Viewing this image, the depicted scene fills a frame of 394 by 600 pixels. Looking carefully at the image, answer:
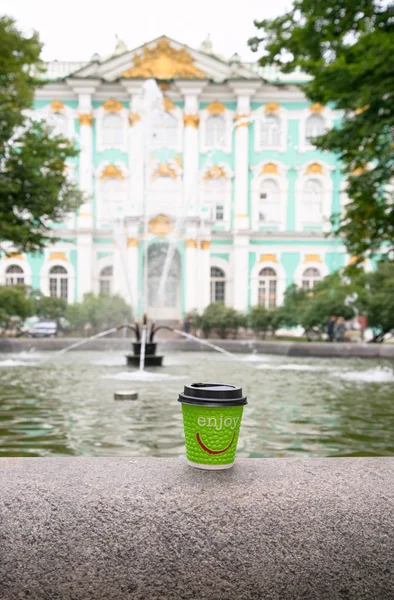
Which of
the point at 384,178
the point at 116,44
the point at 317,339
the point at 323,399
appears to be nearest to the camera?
the point at 323,399

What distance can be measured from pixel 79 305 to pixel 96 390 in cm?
1798

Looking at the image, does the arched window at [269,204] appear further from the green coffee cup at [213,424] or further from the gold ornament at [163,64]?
the green coffee cup at [213,424]

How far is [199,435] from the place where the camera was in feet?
7.60

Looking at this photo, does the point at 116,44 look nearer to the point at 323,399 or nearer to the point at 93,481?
the point at 323,399

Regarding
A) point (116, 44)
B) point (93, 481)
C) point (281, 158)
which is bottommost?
point (93, 481)

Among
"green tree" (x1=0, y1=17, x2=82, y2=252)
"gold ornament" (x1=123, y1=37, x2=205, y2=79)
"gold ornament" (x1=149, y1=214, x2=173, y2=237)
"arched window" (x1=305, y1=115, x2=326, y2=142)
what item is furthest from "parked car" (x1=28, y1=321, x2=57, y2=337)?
"arched window" (x1=305, y1=115, x2=326, y2=142)

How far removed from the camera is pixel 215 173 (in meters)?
36.6

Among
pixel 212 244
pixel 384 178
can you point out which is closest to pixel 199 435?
pixel 384 178

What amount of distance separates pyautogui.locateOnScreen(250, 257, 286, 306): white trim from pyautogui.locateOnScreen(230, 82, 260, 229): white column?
2278 mm

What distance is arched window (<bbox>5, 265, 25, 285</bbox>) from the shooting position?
36.2 metres

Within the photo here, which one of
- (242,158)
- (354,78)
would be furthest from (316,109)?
(354,78)

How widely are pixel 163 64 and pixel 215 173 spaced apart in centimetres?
633

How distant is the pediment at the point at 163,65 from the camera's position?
36.0 meters

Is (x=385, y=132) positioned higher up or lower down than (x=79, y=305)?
higher up
